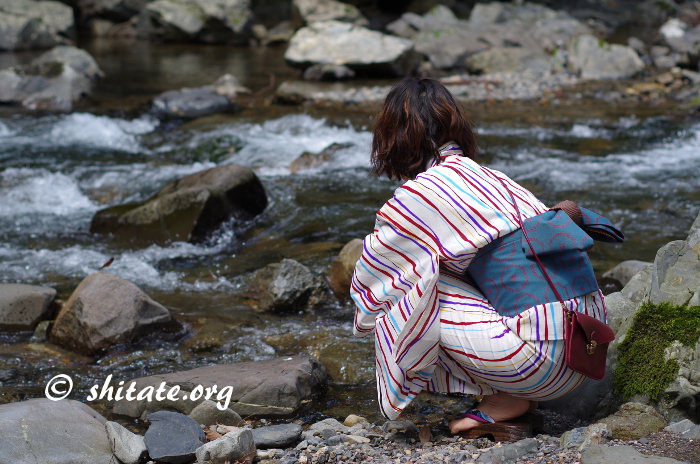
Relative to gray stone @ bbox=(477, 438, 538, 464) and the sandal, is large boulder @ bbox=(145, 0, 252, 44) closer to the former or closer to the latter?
the sandal

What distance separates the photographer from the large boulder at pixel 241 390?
10.9 ft

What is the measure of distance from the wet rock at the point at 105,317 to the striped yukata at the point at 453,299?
1960 millimetres

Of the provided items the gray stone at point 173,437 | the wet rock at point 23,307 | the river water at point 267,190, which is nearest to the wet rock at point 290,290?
the river water at point 267,190

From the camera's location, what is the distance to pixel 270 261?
18.1ft

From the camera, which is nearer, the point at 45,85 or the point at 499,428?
the point at 499,428

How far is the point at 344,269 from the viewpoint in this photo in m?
4.81

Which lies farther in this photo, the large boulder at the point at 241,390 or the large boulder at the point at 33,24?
the large boulder at the point at 33,24

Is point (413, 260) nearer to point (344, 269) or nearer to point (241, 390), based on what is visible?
point (241, 390)

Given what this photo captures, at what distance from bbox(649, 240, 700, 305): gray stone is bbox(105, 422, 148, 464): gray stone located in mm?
2291

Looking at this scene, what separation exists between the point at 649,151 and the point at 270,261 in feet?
18.1

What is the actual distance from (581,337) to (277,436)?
1357mm

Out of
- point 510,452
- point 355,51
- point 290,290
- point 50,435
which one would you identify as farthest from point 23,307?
point 355,51

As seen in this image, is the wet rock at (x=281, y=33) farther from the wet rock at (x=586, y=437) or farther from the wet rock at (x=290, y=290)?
the wet rock at (x=586, y=437)

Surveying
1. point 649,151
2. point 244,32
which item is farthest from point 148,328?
point 244,32
